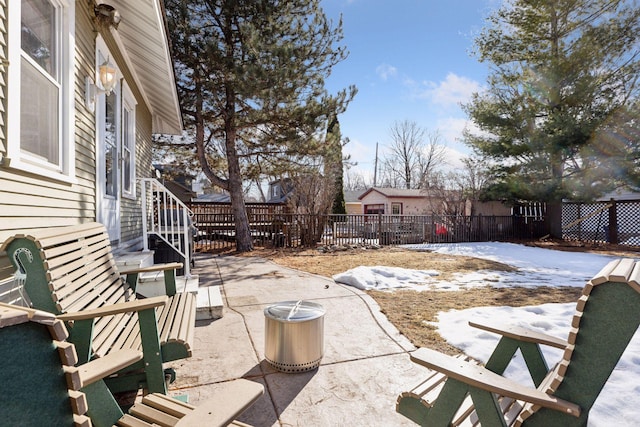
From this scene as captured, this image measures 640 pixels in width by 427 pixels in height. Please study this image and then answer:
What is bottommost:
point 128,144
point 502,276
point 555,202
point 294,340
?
point 502,276

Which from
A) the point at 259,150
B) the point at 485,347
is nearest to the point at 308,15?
the point at 259,150

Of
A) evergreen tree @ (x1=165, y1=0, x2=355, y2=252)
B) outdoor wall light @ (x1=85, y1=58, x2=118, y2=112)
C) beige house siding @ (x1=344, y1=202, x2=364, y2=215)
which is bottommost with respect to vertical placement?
beige house siding @ (x1=344, y1=202, x2=364, y2=215)

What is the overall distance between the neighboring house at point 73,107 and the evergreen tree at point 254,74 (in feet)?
10.8

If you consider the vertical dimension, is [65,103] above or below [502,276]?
above

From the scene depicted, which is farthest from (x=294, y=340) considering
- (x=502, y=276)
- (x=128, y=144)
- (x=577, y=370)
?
(x=502, y=276)

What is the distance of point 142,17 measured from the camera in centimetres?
415

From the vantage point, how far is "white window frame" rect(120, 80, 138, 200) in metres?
5.29

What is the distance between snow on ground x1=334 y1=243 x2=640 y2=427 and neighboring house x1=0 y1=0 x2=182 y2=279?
3.52m

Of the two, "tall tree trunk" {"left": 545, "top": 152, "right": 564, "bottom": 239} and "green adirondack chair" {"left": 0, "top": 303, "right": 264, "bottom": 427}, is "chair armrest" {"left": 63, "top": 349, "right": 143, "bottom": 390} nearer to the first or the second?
"green adirondack chair" {"left": 0, "top": 303, "right": 264, "bottom": 427}

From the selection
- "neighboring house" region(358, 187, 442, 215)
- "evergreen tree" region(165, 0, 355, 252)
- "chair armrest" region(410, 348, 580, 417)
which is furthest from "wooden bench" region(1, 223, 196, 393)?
"neighboring house" region(358, 187, 442, 215)

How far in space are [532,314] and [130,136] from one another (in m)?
6.56

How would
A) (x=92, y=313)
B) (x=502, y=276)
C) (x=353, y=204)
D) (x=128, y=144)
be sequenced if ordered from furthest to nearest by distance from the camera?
(x=353, y=204), (x=502, y=276), (x=128, y=144), (x=92, y=313)

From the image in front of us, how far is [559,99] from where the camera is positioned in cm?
1241

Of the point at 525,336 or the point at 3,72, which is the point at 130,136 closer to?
the point at 3,72
